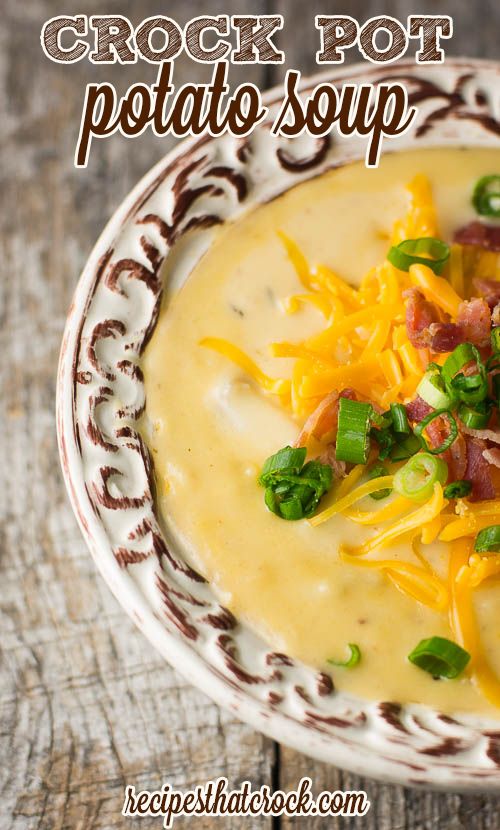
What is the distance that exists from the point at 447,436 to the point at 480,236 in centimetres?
77

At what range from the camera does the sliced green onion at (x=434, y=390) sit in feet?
9.13

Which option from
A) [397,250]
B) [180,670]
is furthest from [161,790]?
[397,250]

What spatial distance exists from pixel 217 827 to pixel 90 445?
125 centimetres

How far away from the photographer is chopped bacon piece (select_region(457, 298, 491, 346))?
2883 millimetres

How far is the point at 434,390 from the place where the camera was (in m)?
2.81

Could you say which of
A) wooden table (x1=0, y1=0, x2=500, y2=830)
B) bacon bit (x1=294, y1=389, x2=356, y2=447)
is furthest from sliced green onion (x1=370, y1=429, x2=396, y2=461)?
wooden table (x1=0, y1=0, x2=500, y2=830)

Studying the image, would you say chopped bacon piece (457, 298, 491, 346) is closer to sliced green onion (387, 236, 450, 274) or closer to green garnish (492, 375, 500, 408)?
green garnish (492, 375, 500, 408)

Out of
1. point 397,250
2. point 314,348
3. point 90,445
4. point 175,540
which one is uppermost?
point 397,250

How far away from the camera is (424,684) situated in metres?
2.65

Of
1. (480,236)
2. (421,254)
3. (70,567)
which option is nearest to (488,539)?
(421,254)

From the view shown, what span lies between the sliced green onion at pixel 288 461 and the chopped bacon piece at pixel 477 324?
0.58m

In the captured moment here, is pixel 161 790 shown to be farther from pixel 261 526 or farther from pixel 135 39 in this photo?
pixel 135 39

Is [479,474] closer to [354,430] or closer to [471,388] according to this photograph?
[471,388]

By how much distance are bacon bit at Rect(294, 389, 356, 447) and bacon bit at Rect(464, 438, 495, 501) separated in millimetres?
376
